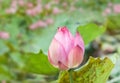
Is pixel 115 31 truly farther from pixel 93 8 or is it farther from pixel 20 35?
pixel 93 8

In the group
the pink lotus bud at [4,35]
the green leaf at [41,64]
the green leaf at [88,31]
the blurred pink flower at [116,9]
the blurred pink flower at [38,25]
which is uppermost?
the blurred pink flower at [116,9]

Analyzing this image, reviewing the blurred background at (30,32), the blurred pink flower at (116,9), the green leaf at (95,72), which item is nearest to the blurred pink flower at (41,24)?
the blurred background at (30,32)

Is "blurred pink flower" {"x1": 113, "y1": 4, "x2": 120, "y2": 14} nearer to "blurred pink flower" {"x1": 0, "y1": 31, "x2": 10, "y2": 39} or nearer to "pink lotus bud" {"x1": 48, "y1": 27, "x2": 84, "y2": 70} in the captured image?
"blurred pink flower" {"x1": 0, "y1": 31, "x2": 10, "y2": 39}

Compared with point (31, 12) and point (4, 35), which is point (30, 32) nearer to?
point (31, 12)

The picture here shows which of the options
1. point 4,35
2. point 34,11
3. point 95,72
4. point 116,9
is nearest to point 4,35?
point 4,35

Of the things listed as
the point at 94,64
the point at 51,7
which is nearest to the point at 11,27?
the point at 51,7

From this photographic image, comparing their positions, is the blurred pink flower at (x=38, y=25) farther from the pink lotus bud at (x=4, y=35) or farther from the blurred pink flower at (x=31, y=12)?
the pink lotus bud at (x=4, y=35)
